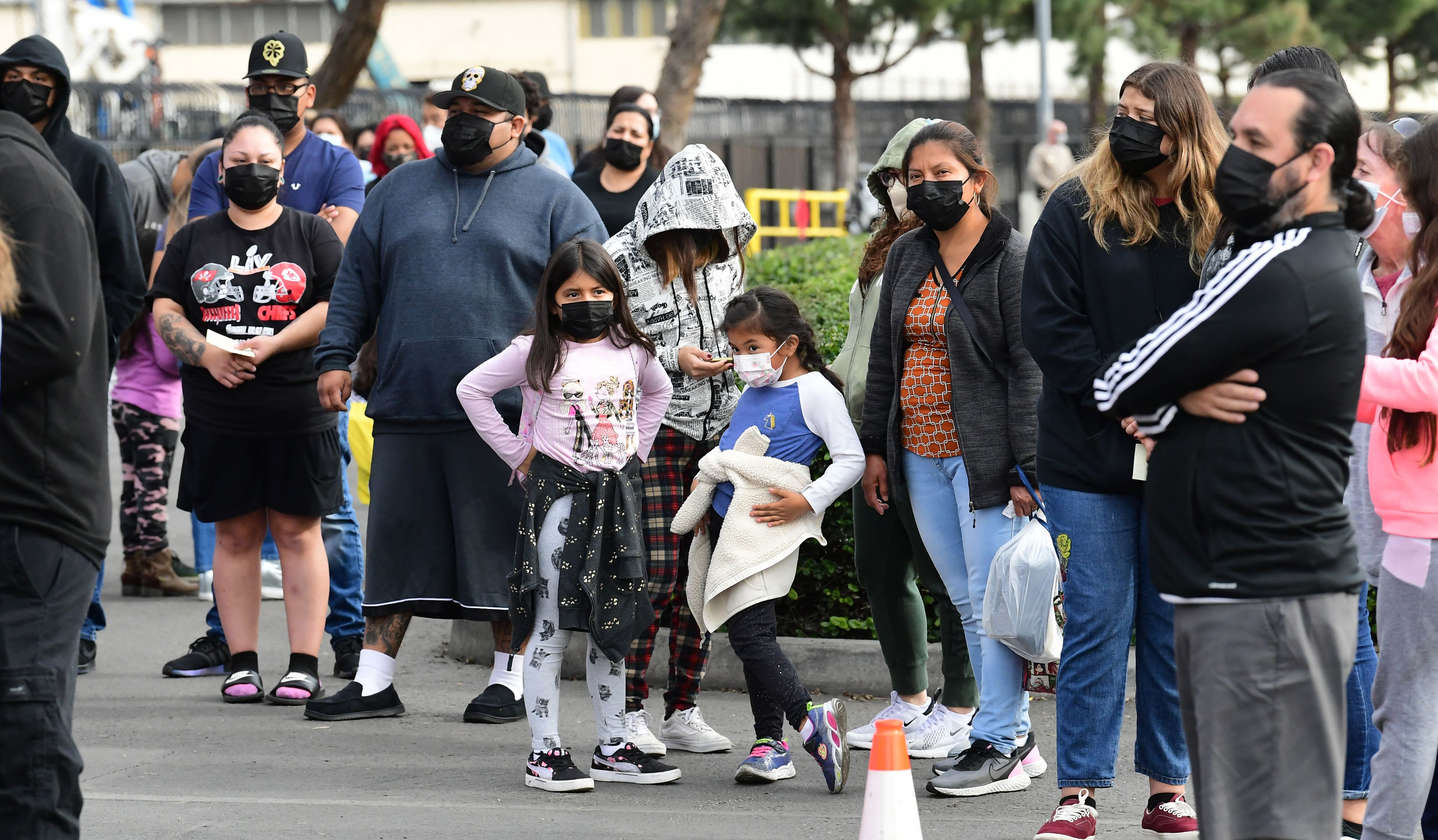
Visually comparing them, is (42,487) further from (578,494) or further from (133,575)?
(133,575)

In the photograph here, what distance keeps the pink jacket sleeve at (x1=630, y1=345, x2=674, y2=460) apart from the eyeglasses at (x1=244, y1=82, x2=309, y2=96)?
104 inches

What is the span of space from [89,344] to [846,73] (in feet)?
109

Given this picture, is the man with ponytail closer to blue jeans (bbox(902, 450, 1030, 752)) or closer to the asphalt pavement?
the asphalt pavement

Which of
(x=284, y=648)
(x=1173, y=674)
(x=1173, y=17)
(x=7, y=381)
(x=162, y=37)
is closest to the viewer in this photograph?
(x=7, y=381)

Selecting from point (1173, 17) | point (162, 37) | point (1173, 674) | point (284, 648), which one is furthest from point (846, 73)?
point (1173, 674)

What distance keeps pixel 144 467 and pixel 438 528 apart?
2892mm

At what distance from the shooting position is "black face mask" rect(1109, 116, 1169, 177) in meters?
4.54

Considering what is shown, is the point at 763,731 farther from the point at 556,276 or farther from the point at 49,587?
the point at 49,587

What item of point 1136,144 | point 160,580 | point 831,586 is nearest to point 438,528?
point 831,586

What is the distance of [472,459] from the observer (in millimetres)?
6145

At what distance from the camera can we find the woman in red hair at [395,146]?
945 centimetres

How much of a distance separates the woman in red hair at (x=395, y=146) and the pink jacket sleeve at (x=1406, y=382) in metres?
6.53

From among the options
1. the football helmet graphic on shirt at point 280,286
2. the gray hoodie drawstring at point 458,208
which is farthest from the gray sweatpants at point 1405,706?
the football helmet graphic on shirt at point 280,286

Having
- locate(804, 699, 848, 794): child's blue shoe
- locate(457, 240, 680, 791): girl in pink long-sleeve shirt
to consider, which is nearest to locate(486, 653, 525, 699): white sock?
locate(457, 240, 680, 791): girl in pink long-sleeve shirt
